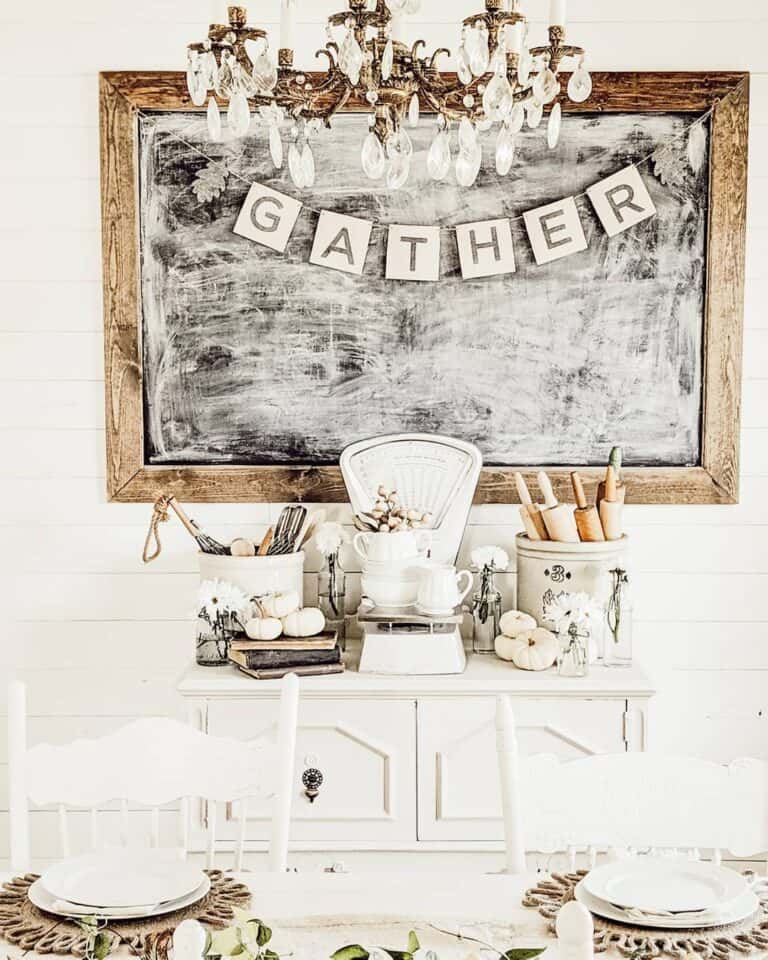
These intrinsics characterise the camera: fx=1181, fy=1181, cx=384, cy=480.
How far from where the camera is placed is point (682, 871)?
1688mm

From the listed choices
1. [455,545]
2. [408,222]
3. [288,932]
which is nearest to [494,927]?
[288,932]

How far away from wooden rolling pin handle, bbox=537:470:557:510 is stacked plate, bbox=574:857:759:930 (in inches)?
49.6

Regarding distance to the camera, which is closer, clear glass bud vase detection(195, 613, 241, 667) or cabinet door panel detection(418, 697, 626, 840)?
cabinet door panel detection(418, 697, 626, 840)

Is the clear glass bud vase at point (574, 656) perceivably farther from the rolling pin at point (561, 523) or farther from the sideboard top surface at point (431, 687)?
the rolling pin at point (561, 523)

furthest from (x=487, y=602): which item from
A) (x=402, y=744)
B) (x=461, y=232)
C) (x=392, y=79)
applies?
(x=392, y=79)

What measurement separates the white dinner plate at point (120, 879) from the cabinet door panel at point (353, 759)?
2.90 feet

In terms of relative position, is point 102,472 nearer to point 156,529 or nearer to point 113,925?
point 156,529

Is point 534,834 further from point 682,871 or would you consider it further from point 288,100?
point 288,100

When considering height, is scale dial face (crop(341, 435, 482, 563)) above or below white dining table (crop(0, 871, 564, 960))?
above

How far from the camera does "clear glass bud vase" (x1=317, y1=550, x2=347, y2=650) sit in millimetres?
3006

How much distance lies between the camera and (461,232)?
3.07 m

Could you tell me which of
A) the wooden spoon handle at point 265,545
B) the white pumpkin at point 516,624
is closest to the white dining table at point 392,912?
the white pumpkin at point 516,624

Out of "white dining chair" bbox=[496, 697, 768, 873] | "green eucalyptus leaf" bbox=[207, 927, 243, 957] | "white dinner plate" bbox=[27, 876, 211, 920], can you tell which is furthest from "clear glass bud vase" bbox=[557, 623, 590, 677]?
"green eucalyptus leaf" bbox=[207, 927, 243, 957]

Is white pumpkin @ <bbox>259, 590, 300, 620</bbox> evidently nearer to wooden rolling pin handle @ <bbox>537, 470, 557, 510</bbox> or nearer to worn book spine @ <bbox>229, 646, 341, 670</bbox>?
worn book spine @ <bbox>229, 646, 341, 670</bbox>
